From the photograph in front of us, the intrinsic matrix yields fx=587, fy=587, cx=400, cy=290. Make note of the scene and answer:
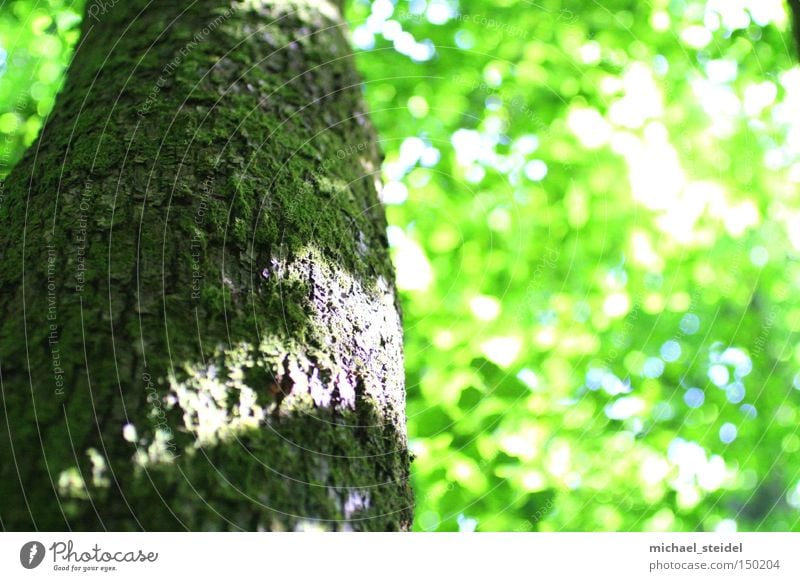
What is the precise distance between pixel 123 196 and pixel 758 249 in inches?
194

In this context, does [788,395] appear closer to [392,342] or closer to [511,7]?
[511,7]

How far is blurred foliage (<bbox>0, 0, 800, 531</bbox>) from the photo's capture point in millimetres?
3986

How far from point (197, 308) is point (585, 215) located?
3456 millimetres

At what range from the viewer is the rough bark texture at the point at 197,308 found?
3.45 ft

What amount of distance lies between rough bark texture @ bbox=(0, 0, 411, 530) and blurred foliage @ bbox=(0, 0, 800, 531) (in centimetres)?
221

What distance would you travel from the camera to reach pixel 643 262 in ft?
14.3

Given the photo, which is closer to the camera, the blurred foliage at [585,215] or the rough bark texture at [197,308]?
the rough bark texture at [197,308]

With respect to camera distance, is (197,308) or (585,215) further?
(585,215)

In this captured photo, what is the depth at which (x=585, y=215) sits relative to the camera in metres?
4.17

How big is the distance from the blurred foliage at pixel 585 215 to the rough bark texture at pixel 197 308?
86.9 inches

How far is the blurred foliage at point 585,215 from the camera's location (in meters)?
3.99

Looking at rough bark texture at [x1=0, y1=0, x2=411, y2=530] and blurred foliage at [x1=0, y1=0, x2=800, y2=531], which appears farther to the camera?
blurred foliage at [x1=0, y1=0, x2=800, y2=531]
